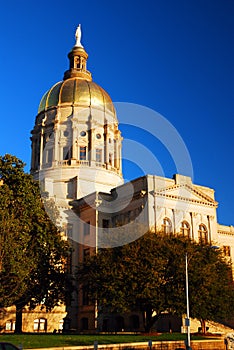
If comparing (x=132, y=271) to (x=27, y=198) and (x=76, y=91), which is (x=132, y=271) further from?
(x=76, y=91)

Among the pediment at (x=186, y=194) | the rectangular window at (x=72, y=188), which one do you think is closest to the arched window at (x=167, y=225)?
the pediment at (x=186, y=194)

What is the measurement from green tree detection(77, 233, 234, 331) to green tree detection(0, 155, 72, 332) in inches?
152

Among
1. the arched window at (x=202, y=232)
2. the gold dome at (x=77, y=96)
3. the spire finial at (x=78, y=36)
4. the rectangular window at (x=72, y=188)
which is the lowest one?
the arched window at (x=202, y=232)

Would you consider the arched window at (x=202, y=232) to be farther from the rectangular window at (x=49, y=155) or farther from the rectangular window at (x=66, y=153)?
the rectangular window at (x=49, y=155)

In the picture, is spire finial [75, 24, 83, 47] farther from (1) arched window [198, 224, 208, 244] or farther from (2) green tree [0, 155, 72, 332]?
(2) green tree [0, 155, 72, 332]

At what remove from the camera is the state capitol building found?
5872 centimetres

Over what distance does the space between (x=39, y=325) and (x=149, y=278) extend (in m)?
21.3

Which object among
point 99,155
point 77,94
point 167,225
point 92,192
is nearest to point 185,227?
point 167,225

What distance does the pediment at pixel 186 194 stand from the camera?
6081cm

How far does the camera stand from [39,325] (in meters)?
58.7

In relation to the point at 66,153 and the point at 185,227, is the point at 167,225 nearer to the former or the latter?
the point at 185,227

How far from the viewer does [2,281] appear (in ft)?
131

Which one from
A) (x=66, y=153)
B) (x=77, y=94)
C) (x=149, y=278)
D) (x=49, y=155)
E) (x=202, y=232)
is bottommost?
(x=149, y=278)

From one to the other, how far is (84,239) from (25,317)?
12.6 m
